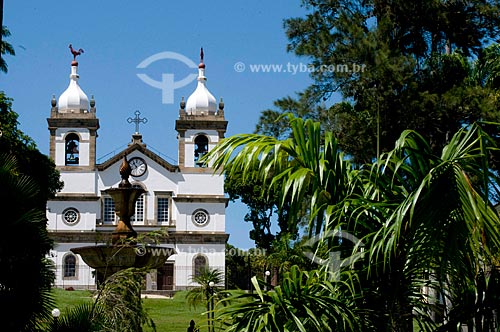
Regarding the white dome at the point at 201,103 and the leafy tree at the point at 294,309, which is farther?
the white dome at the point at 201,103

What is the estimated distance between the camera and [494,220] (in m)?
8.59

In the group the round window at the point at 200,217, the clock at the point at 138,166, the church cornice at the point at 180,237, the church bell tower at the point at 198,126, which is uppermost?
the church bell tower at the point at 198,126

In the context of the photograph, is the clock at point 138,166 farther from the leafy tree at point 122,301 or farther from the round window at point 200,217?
the leafy tree at point 122,301

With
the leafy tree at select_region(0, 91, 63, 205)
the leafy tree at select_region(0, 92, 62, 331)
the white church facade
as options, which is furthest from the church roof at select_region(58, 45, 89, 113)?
the leafy tree at select_region(0, 92, 62, 331)

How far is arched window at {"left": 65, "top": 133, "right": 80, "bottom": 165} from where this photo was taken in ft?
203

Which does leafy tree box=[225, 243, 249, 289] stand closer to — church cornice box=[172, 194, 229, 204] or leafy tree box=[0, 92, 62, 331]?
church cornice box=[172, 194, 229, 204]

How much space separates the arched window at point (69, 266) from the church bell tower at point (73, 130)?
17.8ft

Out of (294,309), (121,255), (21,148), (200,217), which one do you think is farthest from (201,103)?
(294,309)

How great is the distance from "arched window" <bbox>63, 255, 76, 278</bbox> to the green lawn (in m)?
13.1

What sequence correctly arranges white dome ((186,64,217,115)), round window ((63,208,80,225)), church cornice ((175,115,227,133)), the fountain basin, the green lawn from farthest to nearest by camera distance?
white dome ((186,64,217,115)) → church cornice ((175,115,227,133)) → round window ((63,208,80,225)) → the green lawn → the fountain basin

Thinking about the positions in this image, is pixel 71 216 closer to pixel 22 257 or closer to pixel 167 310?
pixel 167 310

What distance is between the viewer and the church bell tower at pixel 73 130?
61.3 meters

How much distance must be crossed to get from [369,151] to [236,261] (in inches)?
1777

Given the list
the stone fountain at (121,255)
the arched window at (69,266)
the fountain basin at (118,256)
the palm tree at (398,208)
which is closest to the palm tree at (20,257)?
the palm tree at (398,208)
